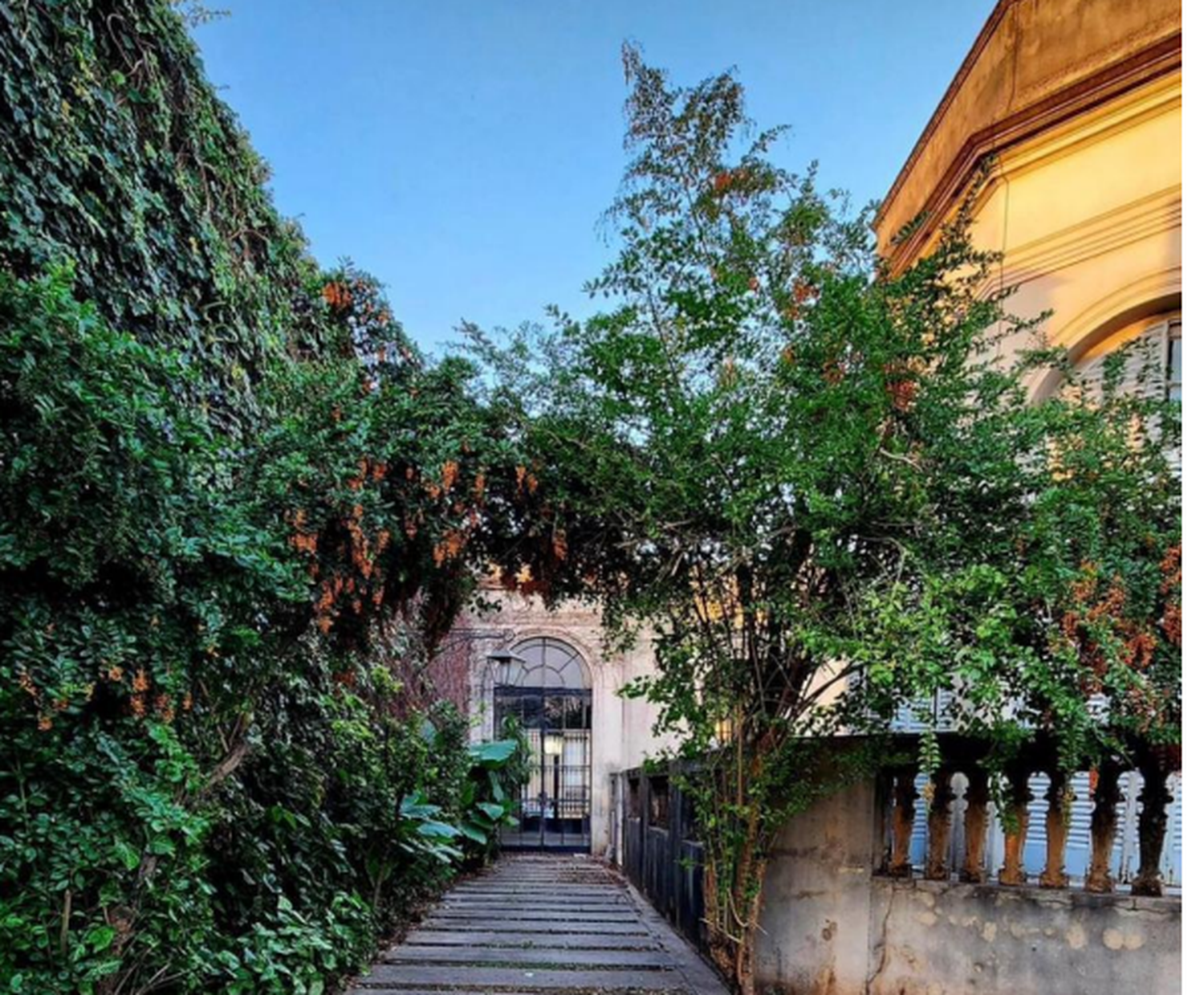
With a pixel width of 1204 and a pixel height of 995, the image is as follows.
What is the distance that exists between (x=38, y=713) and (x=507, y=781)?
10.4 meters

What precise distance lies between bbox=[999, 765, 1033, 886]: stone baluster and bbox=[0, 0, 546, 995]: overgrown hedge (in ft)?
7.70

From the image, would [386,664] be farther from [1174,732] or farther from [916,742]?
[1174,732]

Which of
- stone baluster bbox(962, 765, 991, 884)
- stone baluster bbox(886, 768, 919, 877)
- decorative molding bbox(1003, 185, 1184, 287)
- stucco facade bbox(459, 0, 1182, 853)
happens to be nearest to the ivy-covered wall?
stucco facade bbox(459, 0, 1182, 853)

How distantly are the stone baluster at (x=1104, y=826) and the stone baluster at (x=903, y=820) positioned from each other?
73 cm

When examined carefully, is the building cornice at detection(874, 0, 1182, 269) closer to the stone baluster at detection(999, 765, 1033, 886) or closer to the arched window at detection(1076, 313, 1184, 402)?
the arched window at detection(1076, 313, 1184, 402)

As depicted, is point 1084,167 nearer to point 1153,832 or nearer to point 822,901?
point 1153,832

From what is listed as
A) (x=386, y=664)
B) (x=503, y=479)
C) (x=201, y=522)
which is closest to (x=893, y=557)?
(x=503, y=479)

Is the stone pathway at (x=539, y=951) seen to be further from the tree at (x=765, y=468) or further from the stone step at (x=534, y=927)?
the tree at (x=765, y=468)

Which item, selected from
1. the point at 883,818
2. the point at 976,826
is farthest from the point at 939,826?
the point at 883,818

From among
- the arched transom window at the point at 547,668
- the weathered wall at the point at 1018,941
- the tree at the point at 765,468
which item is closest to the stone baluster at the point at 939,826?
the weathered wall at the point at 1018,941

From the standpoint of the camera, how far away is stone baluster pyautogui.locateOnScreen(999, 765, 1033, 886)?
372cm

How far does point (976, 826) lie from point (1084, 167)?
4.38 metres

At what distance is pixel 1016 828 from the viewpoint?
12.1 ft

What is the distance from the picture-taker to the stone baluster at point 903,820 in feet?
13.4
